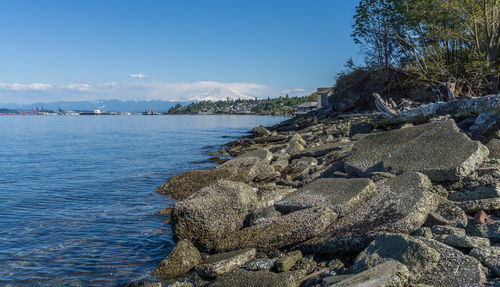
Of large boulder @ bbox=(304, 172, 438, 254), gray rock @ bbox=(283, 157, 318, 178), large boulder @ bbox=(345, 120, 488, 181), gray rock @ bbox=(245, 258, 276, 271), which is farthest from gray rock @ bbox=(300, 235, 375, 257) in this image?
gray rock @ bbox=(283, 157, 318, 178)

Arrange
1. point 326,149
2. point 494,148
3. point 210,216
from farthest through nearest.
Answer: point 326,149, point 494,148, point 210,216

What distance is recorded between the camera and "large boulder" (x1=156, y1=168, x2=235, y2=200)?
41.2ft

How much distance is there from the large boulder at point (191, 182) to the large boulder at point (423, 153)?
504 cm

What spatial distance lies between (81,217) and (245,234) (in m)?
5.96

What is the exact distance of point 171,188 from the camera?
13.3 m

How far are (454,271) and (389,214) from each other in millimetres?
1553

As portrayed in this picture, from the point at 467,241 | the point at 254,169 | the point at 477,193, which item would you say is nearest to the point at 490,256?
the point at 467,241

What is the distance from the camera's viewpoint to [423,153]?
7.43 metres

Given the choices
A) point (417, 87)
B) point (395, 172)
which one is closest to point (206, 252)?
point (395, 172)

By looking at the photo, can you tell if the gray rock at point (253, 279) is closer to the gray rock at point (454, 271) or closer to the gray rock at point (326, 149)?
the gray rock at point (454, 271)

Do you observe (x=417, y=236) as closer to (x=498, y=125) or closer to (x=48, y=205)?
(x=498, y=125)

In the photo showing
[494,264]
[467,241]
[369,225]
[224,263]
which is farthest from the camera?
[224,263]

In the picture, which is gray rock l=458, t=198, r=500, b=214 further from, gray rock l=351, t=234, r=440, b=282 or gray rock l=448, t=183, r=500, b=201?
gray rock l=351, t=234, r=440, b=282

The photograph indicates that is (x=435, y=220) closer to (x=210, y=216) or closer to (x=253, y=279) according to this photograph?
(x=253, y=279)
